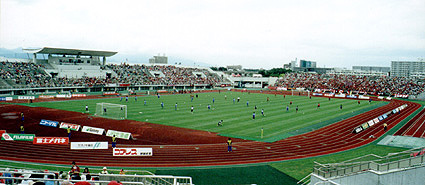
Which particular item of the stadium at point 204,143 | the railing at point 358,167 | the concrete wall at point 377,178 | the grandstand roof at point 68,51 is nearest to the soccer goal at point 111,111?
the stadium at point 204,143

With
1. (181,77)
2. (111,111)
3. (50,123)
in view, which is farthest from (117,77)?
(50,123)

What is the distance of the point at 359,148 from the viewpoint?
25.4m

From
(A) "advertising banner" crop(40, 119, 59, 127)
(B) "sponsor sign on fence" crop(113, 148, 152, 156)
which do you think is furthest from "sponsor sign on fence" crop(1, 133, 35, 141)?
(B) "sponsor sign on fence" crop(113, 148, 152, 156)

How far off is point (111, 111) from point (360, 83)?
75409 mm

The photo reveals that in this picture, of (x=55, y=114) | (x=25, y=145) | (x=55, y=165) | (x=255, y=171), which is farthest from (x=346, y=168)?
(x=55, y=114)

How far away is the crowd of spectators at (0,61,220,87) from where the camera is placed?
63.2m

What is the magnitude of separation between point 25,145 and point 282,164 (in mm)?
19900

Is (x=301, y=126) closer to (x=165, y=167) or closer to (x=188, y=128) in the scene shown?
(x=188, y=128)

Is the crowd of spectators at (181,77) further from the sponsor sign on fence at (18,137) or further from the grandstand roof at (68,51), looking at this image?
the sponsor sign on fence at (18,137)

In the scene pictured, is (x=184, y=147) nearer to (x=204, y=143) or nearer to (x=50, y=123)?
(x=204, y=143)

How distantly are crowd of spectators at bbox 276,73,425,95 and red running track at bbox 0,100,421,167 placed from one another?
178 ft

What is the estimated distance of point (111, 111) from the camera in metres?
42.3

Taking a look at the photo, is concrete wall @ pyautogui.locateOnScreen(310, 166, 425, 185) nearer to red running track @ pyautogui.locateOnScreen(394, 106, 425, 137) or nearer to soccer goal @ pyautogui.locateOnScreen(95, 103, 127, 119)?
red running track @ pyautogui.locateOnScreen(394, 106, 425, 137)

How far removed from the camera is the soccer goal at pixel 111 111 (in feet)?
129
